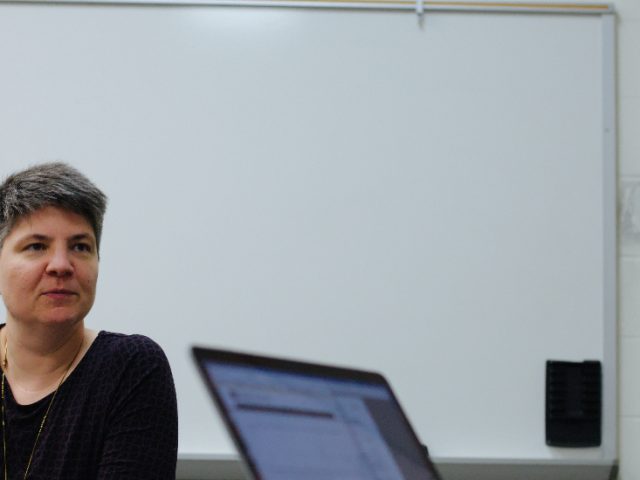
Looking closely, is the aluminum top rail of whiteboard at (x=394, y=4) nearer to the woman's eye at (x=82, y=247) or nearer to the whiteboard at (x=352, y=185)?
the whiteboard at (x=352, y=185)

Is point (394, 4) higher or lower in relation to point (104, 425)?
higher

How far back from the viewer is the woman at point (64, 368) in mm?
1368

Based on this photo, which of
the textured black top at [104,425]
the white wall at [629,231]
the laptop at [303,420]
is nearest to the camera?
the laptop at [303,420]

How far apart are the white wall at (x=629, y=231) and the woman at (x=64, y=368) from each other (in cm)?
128

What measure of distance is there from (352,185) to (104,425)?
1.07 m

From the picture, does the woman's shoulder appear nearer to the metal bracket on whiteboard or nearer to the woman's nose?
the woman's nose

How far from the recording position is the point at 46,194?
1406mm

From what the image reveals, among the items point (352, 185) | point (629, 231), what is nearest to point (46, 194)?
point (352, 185)

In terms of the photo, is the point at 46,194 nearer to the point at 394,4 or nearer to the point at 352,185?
the point at 352,185

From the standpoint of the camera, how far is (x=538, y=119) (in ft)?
7.59

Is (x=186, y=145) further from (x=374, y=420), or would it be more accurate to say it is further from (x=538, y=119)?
(x=374, y=420)

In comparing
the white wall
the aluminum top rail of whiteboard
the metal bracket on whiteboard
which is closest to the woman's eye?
the aluminum top rail of whiteboard

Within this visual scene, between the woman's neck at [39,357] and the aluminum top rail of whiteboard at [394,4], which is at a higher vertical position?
the aluminum top rail of whiteboard at [394,4]

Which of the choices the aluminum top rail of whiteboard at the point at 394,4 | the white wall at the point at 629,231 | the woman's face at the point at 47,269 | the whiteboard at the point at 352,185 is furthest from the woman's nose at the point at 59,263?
the white wall at the point at 629,231
